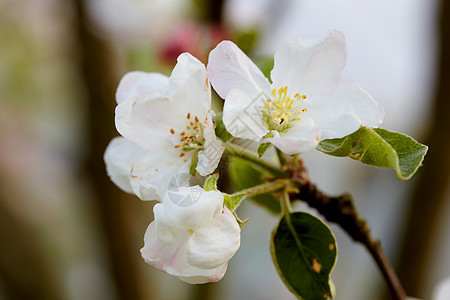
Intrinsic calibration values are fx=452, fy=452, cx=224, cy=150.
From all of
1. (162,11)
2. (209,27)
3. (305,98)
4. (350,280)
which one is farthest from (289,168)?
(350,280)

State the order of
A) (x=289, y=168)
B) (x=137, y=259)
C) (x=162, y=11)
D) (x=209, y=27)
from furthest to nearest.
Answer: (x=162, y=11) < (x=137, y=259) < (x=209, y=27) < (x=289, y=168)

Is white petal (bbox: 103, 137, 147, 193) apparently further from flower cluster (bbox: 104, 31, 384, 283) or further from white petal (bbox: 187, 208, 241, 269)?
white petal (bbox: 187, 208, 241, 269)

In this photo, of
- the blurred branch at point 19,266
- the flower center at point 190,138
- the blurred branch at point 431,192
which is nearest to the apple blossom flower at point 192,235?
the flower center at point 190,138

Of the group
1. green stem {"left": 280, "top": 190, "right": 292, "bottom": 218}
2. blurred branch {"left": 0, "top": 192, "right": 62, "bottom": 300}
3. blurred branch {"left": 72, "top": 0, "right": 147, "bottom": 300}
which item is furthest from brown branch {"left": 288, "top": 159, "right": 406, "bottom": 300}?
blurred branch {"left": 0, "top": 192, "right": 62, "bottom": 300}

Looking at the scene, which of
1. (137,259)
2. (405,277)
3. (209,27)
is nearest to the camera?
(209,27)

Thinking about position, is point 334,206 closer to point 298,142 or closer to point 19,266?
point 298,142

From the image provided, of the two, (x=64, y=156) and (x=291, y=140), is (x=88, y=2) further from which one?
(x=291, y=140)
